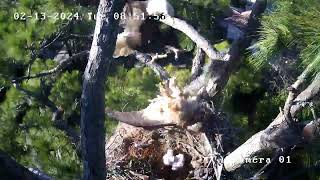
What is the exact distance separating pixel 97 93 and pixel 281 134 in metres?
0.69

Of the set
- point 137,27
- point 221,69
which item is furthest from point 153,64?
point 137,27

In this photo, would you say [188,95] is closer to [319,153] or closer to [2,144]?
[319,153]

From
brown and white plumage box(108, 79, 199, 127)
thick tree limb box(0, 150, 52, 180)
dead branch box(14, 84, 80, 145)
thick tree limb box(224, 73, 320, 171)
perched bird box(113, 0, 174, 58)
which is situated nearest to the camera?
thick tree limb box(0, 150, 52, 180)

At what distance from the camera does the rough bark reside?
1.80 m

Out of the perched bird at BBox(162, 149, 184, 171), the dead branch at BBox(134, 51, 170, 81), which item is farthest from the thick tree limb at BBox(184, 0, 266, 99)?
the perched bird at BBox(162, 149, 184, 171)

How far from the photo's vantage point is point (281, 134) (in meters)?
2.01

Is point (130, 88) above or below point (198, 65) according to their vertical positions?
below

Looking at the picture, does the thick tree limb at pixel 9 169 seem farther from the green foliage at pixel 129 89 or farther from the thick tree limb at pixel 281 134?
the green foliage at pixel 129 89

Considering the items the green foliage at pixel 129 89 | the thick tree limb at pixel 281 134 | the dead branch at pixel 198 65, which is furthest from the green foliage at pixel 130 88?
the thick tree limb at pixel 281 134

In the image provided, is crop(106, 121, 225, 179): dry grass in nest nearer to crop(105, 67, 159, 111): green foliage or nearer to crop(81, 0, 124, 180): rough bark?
crop(105, 67, 159, 111): green foliage

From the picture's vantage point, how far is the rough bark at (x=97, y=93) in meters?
1.80

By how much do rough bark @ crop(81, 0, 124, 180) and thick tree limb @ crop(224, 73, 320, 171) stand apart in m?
0.59

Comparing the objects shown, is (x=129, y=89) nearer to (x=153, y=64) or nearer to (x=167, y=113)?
(x=153, y=64)

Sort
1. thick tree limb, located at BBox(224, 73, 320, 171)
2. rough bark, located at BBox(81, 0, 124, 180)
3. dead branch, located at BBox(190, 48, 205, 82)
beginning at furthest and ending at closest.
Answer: dead branch, located at BBox(190, 48, 205, 82), thick tree limb, located at BBox(224, 73, 320, 171), rough bark, located at BBox(81, 0, 124, 180)
